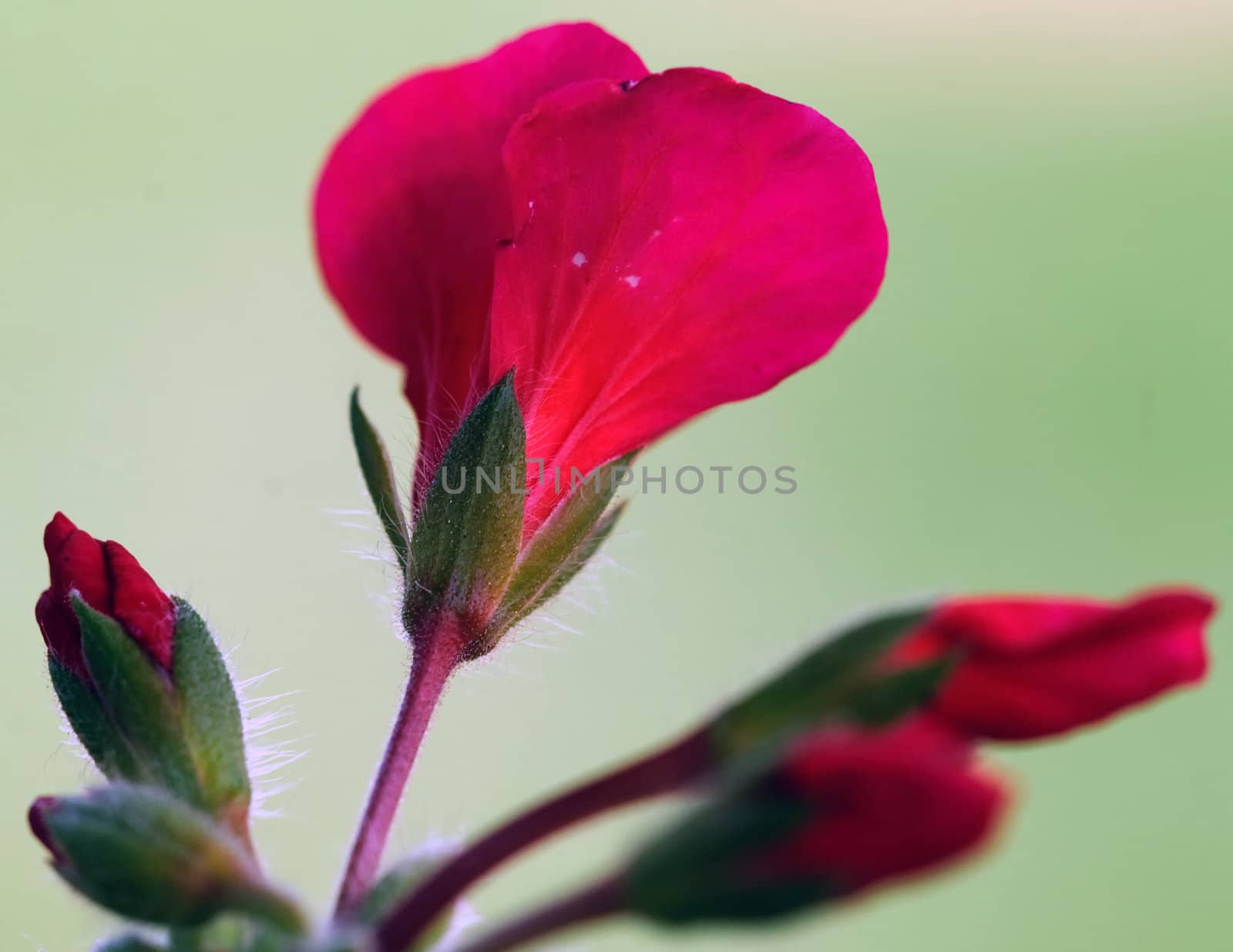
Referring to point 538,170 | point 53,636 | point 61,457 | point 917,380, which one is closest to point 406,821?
point 53,636

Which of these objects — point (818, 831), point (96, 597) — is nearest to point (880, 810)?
point (818, 831)

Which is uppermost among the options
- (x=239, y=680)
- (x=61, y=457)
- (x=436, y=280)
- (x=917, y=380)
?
(x=436, y=280)

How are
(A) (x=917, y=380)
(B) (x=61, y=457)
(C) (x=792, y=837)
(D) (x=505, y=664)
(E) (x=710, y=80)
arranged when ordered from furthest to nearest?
(A) (x=917, y=380) < (B) (x=61, y=457) < (D) (x=505, y=664) < (E) (x=710, y=80) < (C) (x=792, y=837)

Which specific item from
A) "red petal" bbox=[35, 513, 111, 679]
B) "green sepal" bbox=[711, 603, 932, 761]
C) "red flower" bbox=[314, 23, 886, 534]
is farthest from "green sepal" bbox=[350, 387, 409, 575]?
"green sepal" bbox=[711, 603, 932, 761]

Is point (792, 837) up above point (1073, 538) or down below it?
above

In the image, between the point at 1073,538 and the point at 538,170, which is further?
the point at 1073,538

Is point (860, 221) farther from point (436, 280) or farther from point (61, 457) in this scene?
point (61, 457)

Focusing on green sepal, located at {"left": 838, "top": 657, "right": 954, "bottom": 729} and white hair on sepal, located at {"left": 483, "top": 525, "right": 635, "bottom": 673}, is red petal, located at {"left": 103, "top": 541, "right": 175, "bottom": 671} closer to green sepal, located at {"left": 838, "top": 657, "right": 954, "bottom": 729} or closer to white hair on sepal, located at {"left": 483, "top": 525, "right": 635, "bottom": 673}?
white hair on sepal, located at {"left": 483, "top": 525, "right": 635, "bottom": 673}

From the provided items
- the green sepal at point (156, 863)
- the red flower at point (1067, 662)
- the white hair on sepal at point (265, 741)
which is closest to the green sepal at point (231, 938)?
the green sepal at point (156, 863)
